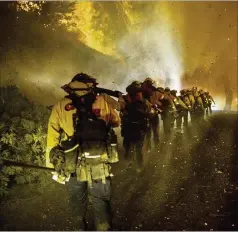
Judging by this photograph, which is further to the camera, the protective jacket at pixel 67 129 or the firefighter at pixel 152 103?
the firefighter at pixel 152 103

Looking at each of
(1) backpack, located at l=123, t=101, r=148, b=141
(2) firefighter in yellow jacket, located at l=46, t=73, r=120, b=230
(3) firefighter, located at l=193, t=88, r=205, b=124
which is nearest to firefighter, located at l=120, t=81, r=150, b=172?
(1) backpack, located at l=123, t=101, r=148, b=141

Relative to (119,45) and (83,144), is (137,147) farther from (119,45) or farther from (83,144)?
(119,45)

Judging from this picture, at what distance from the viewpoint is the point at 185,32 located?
138 ft

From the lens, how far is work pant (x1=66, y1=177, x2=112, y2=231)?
Result: 344 cm

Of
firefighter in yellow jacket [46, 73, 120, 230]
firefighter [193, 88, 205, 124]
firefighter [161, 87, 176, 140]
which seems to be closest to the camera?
firefighter in yellow jacket [46, 73, 120, 230]

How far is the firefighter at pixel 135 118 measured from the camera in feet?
21.0

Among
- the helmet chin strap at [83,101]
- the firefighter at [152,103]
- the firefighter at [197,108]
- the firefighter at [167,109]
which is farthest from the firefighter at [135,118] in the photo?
the firefighter at [197,108]

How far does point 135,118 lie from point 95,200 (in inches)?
124

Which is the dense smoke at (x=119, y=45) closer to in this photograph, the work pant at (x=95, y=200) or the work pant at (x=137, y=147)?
the work pant at (x=137, y=147)

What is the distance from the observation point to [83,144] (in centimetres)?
330

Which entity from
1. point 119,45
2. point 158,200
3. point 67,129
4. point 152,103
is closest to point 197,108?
point 152,103

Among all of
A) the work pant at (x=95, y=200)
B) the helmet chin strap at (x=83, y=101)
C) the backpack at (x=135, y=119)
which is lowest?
the work pant at (x=95, y=200)

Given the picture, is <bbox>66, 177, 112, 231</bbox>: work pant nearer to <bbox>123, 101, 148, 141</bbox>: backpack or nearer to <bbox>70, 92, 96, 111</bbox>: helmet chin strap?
<bbox>70, 92, 96, 111</bbox>: helmet chin strap

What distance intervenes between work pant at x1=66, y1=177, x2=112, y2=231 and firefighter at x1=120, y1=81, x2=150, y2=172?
2.97 meters
